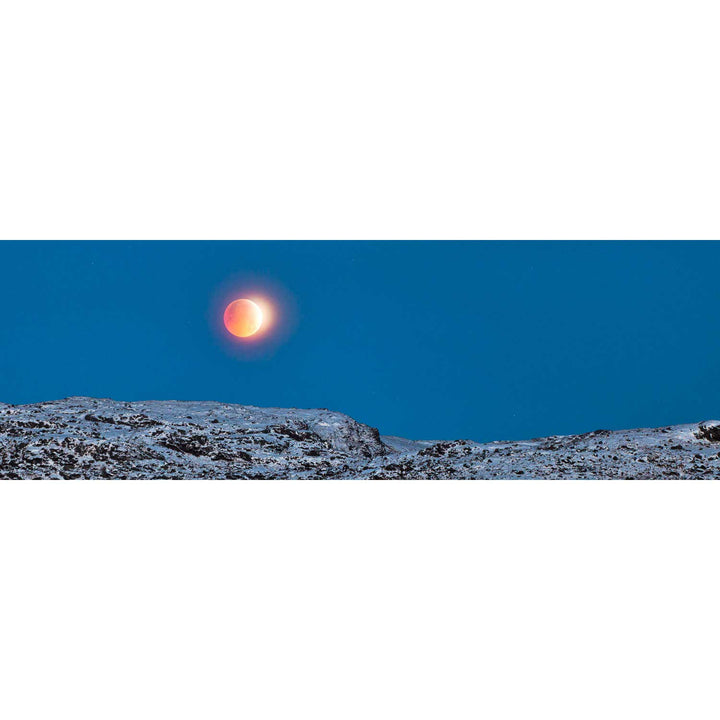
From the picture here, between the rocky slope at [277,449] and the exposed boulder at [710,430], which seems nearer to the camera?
the rocky slope at [277,449]

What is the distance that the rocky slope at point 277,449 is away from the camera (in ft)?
20.6

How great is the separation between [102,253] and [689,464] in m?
5.66

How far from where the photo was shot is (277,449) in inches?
305

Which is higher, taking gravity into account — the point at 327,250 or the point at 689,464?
the point at 327,250

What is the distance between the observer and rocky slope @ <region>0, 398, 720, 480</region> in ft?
20.6

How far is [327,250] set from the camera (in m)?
6.59

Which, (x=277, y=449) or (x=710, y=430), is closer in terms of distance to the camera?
(x=710, y=430)

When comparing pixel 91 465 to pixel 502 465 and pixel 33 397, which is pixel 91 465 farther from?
pixel 502 465

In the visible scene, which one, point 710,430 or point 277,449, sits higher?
point 277,449

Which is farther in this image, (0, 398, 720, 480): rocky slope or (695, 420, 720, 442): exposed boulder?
(695, 420, 720, 442): exposed boulder
